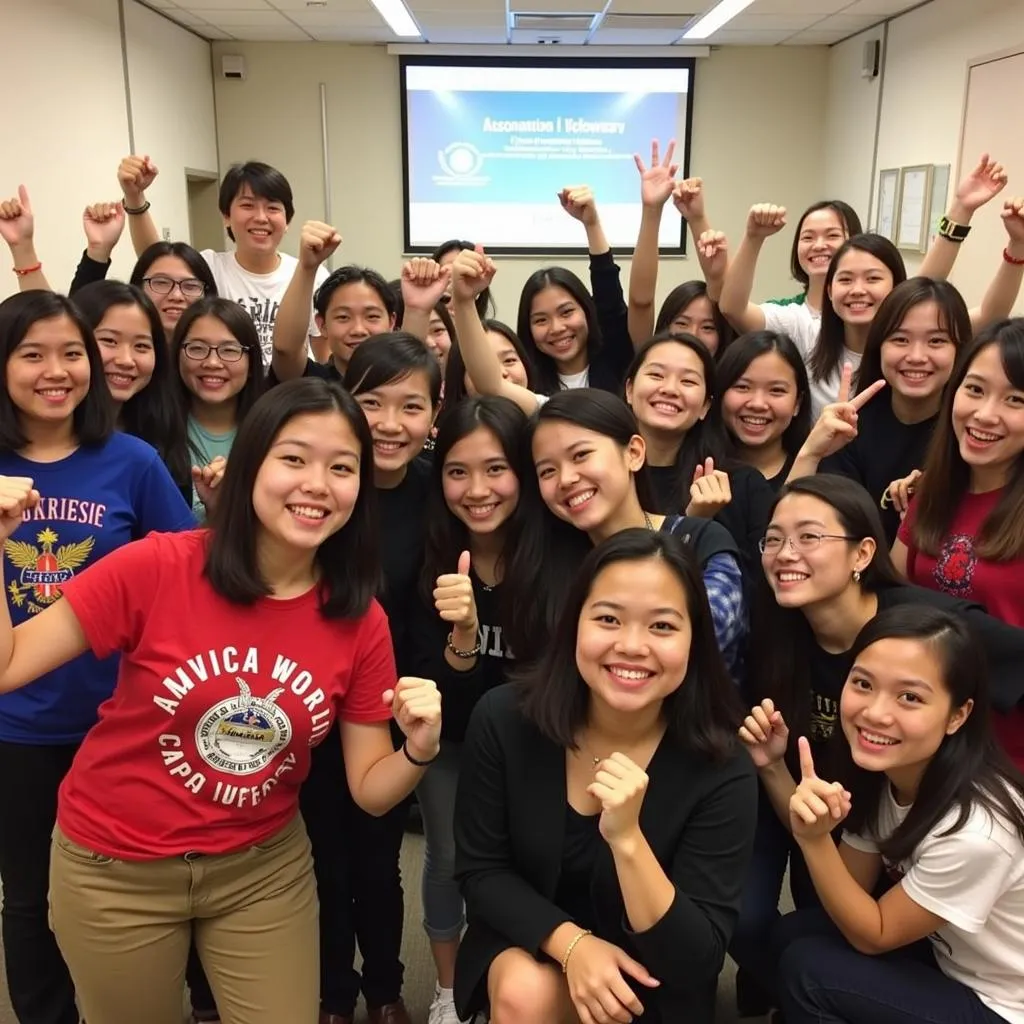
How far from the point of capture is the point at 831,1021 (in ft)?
5.18

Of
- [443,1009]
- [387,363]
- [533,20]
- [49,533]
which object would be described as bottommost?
[443,1009]

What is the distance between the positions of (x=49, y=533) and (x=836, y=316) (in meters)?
2.30

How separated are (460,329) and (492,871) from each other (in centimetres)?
137

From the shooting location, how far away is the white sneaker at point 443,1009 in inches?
77.3

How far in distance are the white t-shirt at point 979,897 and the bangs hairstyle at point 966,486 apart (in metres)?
0.63

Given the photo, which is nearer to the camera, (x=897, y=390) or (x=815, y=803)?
(x=815, y=803)

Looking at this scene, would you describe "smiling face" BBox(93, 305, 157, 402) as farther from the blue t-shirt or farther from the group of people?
the blue t-shirt

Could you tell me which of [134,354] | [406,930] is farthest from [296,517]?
[406,930]

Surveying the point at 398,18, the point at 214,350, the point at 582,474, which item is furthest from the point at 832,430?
the point at 398,18

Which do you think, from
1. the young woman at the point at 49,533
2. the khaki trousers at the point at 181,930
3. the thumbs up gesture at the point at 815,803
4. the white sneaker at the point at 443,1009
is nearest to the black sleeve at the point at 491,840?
the khaki trousers at the point at 181,930

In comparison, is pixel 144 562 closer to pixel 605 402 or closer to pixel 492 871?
pixel 492 871

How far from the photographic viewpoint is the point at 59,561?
5.70 ft

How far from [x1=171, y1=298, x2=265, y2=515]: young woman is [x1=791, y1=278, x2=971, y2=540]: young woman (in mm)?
1454

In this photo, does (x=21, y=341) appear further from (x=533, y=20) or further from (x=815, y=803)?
(x=533, y=20)
